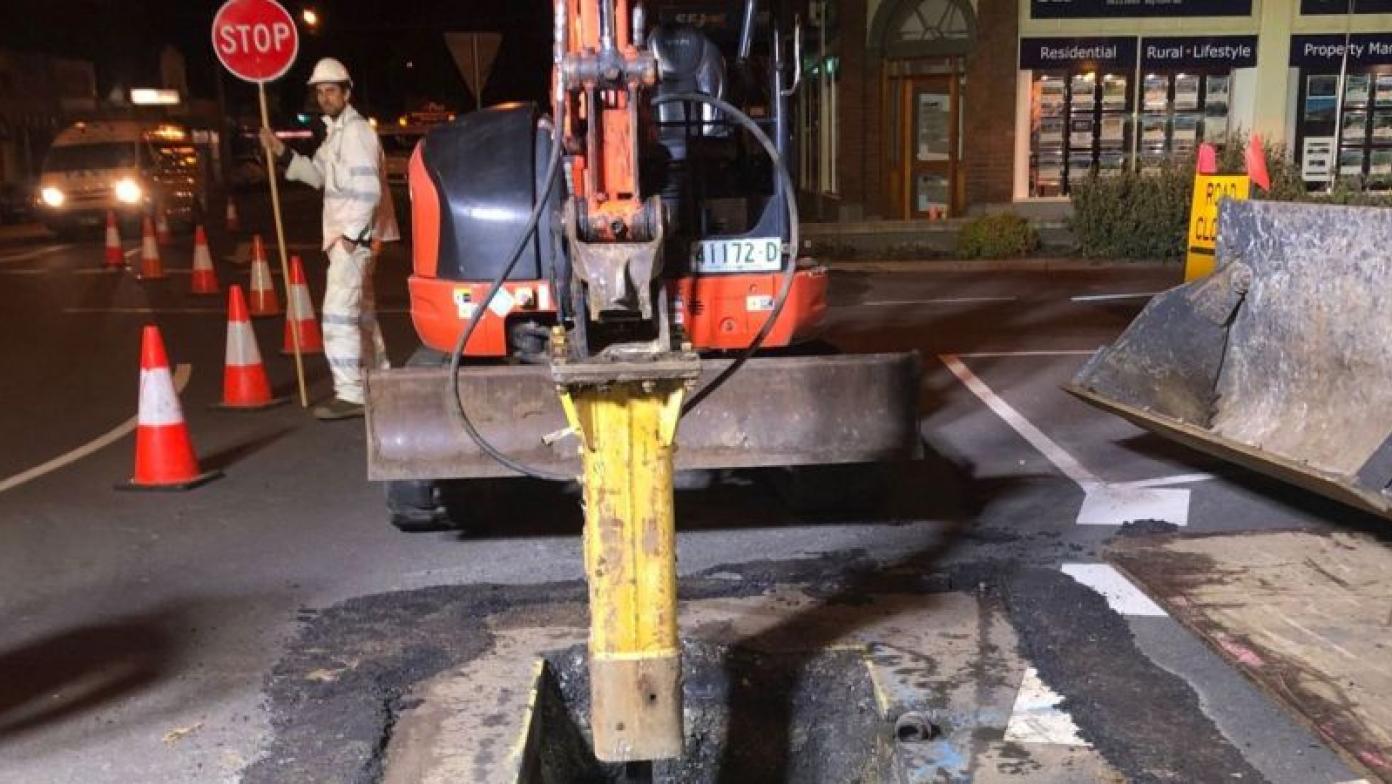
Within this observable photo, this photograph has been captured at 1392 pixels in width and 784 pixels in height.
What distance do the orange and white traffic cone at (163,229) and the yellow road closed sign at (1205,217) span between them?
18.5m

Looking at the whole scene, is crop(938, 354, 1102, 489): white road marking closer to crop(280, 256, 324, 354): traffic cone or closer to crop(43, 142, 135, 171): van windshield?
crop(280, 256, 324, 354): traffic cone

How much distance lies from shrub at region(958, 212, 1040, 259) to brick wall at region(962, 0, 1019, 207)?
3.34 meters

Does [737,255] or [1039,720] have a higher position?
[737,255]

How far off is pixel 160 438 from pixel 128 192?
1978cm

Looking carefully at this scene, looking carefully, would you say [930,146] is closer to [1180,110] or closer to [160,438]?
[1180,110]

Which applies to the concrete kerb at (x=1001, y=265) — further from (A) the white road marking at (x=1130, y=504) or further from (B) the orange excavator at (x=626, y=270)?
(B) the orange excavator at (x=626, y=270)

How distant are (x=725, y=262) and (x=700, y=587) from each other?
1.45 m

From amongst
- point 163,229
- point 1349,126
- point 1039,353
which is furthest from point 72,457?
point 1349,126

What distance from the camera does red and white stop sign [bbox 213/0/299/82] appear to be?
29.3 feet

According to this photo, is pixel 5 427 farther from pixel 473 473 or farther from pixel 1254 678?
pixel 1254 678

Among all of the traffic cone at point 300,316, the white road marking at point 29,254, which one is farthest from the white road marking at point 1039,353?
the white road marking at point 29,254

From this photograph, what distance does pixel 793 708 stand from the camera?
4668 millimetres

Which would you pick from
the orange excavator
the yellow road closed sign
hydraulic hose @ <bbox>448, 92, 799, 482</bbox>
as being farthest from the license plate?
the yellow road closed sign

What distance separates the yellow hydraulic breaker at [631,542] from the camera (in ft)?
11.0
